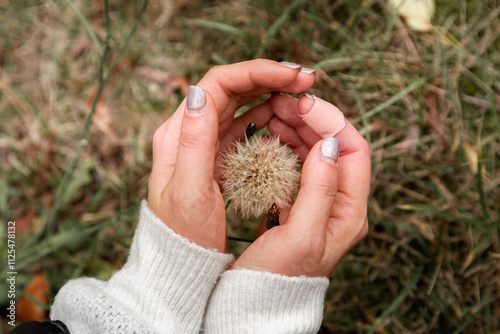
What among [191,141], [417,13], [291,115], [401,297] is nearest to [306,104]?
[291,115]

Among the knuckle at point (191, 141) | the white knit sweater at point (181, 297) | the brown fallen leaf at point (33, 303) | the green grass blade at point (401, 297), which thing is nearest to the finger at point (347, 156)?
the white knit sweater at point (181, 297)

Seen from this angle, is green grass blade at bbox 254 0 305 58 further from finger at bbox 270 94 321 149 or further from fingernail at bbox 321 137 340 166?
fingernail at bbox 321 137 340 166

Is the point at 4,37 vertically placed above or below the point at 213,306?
above

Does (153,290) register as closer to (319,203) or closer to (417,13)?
Answer: (319,203)

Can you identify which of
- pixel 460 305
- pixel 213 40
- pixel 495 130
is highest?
pixel 213 40

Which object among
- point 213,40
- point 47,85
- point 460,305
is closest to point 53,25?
point 47,85

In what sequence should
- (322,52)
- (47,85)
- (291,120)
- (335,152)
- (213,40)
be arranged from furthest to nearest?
(47,85) < (213,40) < (322,52) < (291,120) < (335,152)

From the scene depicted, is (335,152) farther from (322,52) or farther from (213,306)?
(322,52)
